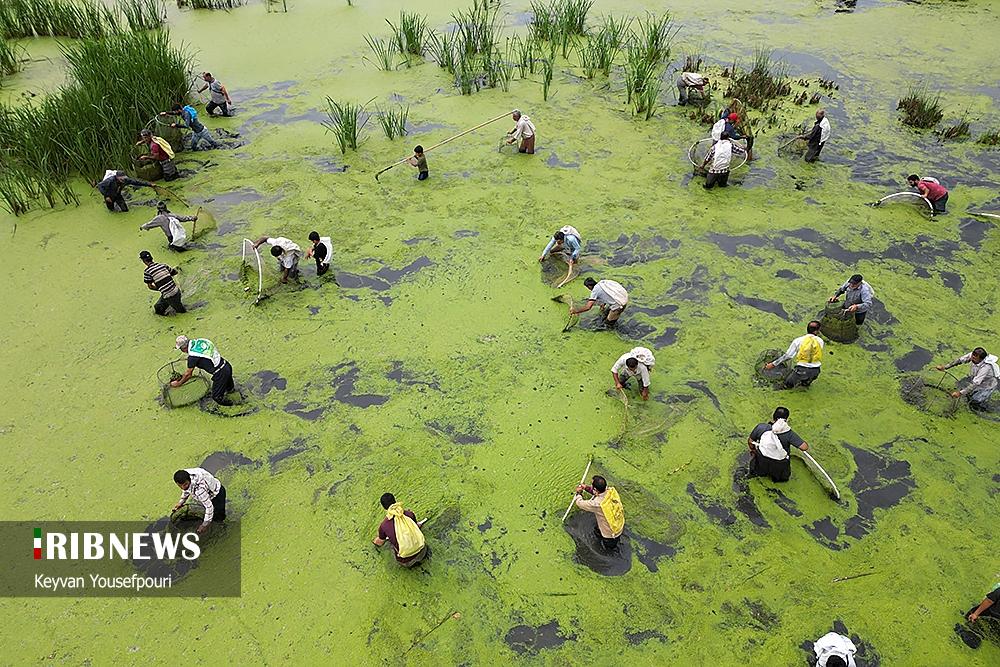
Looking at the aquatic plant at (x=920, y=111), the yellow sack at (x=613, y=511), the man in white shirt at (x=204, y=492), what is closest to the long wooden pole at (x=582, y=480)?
the yellow sack at (x=613, y=511)

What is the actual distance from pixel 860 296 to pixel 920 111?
16.8 ft

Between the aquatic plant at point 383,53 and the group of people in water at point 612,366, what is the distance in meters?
3.33

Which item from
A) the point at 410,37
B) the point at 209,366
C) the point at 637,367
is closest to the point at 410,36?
the point at 410,37

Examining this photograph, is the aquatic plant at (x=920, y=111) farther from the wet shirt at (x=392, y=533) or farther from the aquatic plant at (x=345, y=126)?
the wet shirt at (x=392, y=533)

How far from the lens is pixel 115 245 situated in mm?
6340

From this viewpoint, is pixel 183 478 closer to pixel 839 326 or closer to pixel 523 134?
pixel 839 326

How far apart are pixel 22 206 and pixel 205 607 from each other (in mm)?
5597

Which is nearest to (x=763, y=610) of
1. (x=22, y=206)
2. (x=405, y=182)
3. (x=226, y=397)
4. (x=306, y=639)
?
(x=306, y=639)

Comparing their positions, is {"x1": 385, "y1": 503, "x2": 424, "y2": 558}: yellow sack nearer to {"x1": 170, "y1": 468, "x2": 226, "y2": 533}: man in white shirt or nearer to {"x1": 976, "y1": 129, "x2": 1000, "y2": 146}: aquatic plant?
{"x1": 170, "y1": 468, "x2": 226, "y2": 533}: man in white shirt

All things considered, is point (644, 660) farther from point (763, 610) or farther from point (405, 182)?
point (405, 182)

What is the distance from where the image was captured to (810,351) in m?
4.68

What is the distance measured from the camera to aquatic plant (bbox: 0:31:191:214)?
22.2 feet

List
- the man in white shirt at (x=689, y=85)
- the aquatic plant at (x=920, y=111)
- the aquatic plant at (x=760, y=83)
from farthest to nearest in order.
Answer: the aquatic plant at (x=760, y=83)
the man in white shirt at (x=689, y=85)
the aquatic plant at (x=920, y=111)

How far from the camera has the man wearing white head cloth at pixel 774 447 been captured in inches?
159
